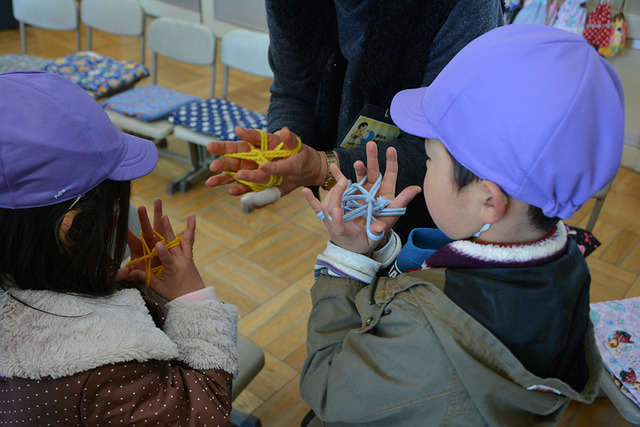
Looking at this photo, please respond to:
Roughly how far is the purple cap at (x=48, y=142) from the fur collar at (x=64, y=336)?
0.17 m

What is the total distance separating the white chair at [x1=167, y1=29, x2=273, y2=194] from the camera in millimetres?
2836

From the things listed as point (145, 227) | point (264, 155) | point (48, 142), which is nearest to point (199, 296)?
point (145, 227)

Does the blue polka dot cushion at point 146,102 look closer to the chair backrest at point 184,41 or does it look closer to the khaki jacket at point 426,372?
the chair backrest at point 184,41

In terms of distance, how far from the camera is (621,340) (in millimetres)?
1563

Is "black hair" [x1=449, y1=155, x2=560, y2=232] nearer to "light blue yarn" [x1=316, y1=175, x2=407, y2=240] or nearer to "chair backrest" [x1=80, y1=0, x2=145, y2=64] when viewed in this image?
"light blue yarn" [x1=316, y1=175, x2=407, y2=240]

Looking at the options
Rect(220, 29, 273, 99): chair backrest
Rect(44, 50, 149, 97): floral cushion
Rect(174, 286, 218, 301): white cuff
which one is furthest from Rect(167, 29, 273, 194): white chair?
Rect(174, 286, 218, 301): white cuff

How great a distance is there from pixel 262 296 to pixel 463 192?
1.66 metres

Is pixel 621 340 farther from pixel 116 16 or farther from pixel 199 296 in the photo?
pixel 116 16

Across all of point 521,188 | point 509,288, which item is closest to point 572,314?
point 509,288

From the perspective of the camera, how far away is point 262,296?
2.26 meters

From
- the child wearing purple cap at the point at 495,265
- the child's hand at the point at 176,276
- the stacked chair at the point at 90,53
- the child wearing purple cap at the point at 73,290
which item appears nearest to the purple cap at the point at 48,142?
the child wearing purple cap at the point at 73,290

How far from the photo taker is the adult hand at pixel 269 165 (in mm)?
1025

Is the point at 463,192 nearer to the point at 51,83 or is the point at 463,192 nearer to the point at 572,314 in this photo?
the point at 572,314

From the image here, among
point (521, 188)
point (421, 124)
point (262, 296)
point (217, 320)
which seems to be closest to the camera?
point (521, 188)
